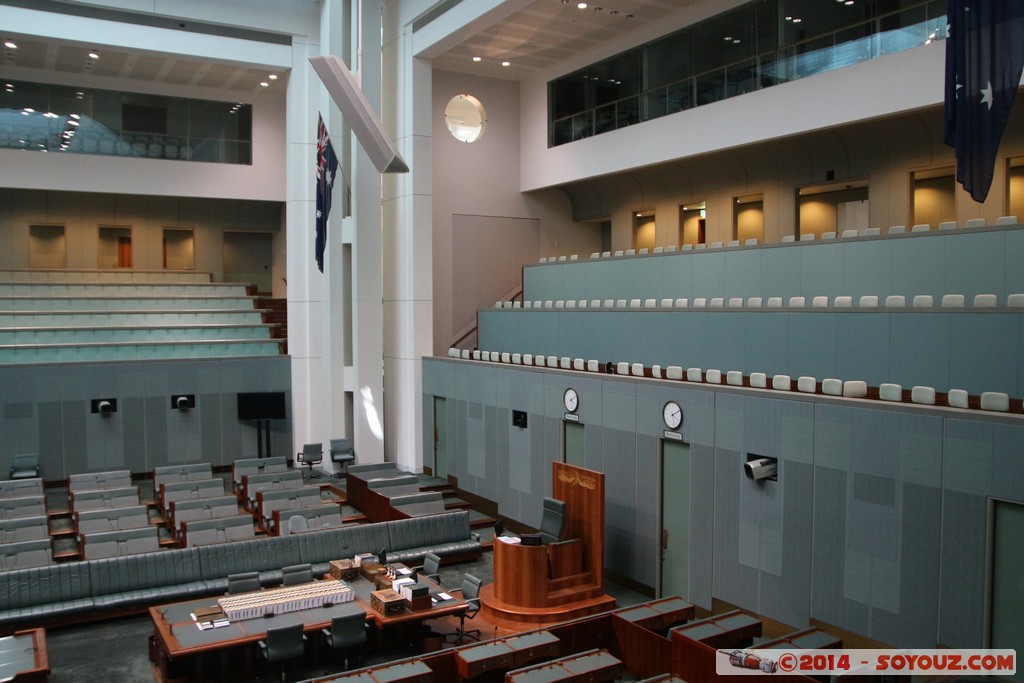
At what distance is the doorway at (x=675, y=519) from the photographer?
34.0ft

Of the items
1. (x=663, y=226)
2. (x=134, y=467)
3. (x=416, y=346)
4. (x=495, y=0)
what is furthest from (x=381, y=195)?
(x=134, y=467)

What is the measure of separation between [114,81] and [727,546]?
19543mm

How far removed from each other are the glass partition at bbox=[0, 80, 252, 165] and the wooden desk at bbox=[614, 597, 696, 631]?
1754 cm

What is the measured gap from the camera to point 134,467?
1783cm

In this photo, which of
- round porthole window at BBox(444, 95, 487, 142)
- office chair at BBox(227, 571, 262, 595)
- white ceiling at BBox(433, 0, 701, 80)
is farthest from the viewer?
round porthole window at BBox(444, 95, 487, 142)

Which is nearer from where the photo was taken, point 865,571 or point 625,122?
point 865,571

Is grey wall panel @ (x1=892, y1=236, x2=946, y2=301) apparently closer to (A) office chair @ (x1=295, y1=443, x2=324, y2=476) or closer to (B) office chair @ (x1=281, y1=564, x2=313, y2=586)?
(B) office chair @ (x1=281, y1=564, x2=313, y2=586)

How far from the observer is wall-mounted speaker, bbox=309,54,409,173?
11227 millimetres

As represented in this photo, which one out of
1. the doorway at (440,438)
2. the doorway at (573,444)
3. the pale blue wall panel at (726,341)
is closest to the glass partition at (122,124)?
the doorway at (440,438)

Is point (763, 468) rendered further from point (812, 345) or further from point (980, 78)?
point (980, 78)

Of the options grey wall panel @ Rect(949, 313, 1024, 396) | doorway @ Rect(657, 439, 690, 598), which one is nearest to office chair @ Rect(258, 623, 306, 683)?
doorway @ Rect(657, 439, 690, 598)

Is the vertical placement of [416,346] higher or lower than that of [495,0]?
lower

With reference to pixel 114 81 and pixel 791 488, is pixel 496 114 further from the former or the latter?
pixel 791 488

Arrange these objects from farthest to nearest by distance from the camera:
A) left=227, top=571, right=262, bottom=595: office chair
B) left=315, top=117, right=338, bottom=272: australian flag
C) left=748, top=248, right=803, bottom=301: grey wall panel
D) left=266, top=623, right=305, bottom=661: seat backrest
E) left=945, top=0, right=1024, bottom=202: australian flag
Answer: left=315, top=117, right=338, bottom=272: australian flag
left=748, top=248, right=803, bottom=301: grey wall panel
left=227, top=571, right=262, bottom=595: office chair
left=266, top=623, right=305, bottom=661: seat backrest
left=945, top=0, right=1024, bottom=202: australian flag
